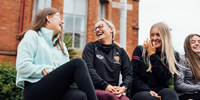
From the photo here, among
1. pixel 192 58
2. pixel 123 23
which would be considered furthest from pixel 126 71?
pixel 123 23

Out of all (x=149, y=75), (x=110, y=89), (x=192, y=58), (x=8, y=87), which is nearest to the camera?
(x=110, y=89)

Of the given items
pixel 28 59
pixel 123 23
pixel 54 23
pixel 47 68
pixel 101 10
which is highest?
pixel 101 10

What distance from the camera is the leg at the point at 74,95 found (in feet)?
6.93

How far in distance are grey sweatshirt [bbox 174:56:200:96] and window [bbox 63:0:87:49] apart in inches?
231

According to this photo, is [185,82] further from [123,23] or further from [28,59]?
[123,23]

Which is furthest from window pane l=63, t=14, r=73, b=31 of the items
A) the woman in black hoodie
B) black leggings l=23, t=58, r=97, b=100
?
black leggings l=23, t=58, r=97, b=100

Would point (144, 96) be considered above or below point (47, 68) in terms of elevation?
below

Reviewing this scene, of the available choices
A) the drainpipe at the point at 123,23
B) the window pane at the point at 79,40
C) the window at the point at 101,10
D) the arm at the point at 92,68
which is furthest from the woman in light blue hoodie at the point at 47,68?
the window at the point at 101,10

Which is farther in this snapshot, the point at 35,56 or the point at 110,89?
the point at 110,89

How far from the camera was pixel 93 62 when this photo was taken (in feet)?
10.1

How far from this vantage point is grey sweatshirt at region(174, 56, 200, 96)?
3.27 metres

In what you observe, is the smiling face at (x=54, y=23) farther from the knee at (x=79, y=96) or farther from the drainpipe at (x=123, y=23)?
the drainpipe at (x=123, y=23)

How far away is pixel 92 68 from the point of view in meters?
2.96

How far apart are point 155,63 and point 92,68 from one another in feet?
3.10
